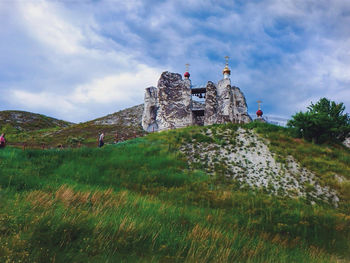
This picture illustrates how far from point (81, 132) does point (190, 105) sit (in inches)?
931

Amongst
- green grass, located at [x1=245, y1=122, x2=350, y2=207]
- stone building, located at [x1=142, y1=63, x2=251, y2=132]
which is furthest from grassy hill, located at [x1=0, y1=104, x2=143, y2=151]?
green grass, located at [x1=245, y1=122, x2=350, y2=207]

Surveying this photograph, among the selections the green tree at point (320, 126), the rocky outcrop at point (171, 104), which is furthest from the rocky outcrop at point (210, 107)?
the green tree at point (320, 126)

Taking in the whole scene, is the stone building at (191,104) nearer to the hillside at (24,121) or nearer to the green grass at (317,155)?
the green grass at (317,155)

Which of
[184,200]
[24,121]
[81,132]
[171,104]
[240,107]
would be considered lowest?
[184,200]

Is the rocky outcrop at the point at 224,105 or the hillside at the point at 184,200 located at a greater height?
the rocky outcrop at the point at 224,105

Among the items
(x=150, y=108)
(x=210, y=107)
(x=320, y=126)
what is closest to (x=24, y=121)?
(x=150, y=108)

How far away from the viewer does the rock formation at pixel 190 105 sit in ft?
127

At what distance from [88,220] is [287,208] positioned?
33.9 ft

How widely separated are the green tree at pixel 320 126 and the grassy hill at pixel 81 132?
21.9m

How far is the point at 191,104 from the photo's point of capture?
1607 inches

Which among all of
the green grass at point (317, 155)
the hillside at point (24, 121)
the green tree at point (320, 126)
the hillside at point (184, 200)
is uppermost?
the hillside at point (24, 121)

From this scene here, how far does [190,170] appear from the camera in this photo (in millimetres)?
15734

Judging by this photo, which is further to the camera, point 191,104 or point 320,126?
point 191,104

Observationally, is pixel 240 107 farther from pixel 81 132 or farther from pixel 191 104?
pixel 81 132
